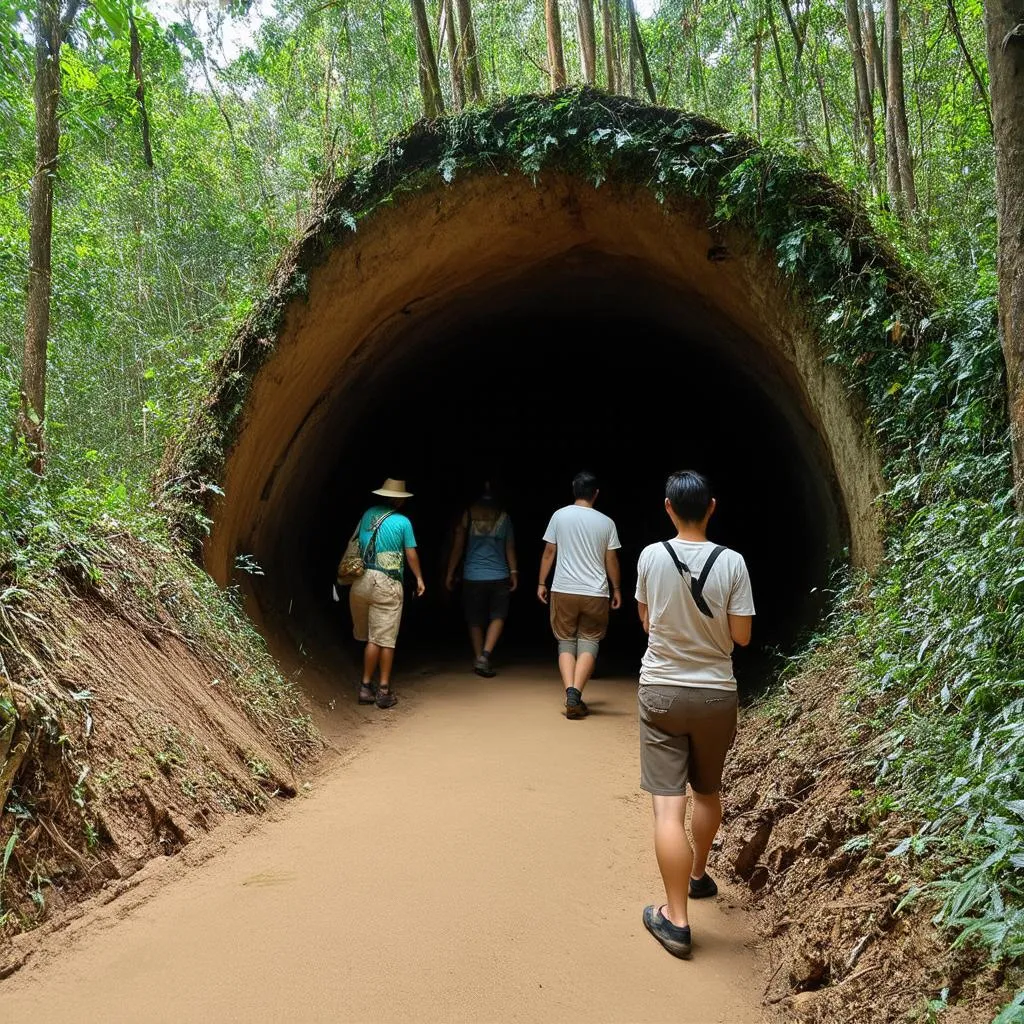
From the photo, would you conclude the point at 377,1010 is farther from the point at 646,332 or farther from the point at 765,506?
the point at 765,506

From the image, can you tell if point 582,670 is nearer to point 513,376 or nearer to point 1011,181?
point 1011,181

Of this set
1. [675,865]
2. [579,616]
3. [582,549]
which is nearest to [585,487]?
[582,549]

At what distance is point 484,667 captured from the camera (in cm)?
802

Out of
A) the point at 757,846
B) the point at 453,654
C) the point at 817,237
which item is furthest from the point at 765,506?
the point at 757,846

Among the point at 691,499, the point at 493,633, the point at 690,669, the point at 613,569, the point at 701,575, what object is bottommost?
the point at 493,633

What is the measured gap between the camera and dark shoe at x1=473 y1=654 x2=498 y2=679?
8.01 meters

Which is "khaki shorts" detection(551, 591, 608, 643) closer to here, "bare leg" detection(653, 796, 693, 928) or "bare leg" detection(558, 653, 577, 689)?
"bare leg" detection(558, 653, 577, 689)

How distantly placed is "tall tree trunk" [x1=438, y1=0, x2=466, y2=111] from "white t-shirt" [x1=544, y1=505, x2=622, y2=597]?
3766 millimetres

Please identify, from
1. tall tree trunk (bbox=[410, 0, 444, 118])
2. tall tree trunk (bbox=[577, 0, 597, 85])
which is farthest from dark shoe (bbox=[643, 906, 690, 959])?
tall tree trunk (bbox=[577, 0, 597, 85])

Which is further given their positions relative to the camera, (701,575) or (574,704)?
(574,704)

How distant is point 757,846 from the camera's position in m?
3.39

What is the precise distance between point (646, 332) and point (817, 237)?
5285mm

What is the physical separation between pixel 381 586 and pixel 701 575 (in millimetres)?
4080

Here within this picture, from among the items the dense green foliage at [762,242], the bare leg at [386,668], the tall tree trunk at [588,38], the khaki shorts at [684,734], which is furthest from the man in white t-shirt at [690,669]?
the tall tree trunk at [588,38]
